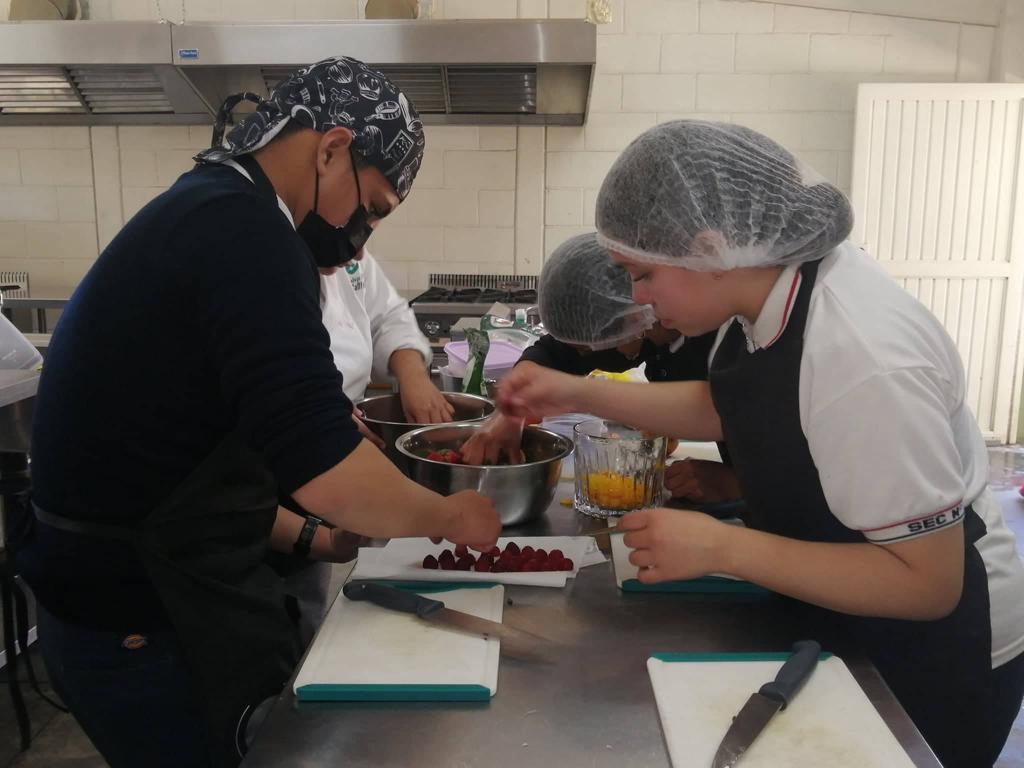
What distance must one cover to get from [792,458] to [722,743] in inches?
16.3

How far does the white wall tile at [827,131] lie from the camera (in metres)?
4.83

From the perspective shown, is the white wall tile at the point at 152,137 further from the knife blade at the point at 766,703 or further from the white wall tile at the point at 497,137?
the knife blade at the point at 766,703

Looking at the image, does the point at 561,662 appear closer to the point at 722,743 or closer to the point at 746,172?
the point at 722,743

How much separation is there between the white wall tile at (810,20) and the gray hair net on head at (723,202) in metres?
4.13

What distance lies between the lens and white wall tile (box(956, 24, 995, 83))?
189 inches

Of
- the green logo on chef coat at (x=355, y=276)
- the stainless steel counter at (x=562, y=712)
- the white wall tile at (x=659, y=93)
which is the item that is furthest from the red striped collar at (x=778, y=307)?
the white wall tile at (x=659, y=93)

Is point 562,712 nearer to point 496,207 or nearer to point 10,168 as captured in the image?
point 496,207

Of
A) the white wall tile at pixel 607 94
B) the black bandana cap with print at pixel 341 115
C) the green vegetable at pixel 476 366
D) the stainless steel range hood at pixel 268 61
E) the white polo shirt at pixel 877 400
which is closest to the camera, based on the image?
the white polo shirt at pixel 877 400

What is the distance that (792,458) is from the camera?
45.9 inches

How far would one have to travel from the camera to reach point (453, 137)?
16.1 ft

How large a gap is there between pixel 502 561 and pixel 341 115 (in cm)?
68

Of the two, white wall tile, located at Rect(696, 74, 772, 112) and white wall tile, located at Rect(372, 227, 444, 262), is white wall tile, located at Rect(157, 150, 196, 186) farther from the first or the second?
white wall tile, located at Rect(696, 74, 772, 112)

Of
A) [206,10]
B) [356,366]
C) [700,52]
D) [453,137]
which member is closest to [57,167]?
[206,10]

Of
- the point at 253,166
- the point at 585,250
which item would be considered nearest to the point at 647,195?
the point at 253,166
